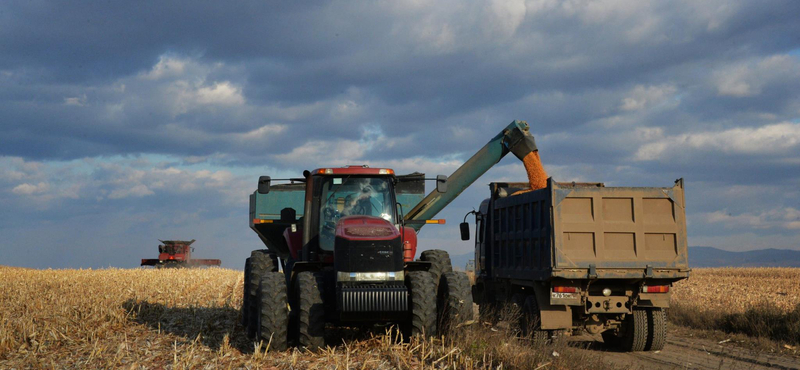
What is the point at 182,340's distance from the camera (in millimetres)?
10461

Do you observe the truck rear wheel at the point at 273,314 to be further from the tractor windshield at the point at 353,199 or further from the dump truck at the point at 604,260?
the dump truck at the point at 604,260

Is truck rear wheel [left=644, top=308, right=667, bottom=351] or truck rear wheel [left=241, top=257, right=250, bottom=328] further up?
truck rear wheel [left=241, top=257, right=250, bottom=328]

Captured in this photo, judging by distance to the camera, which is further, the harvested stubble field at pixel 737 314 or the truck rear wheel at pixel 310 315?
the harvested stubble field at pixel 737 314

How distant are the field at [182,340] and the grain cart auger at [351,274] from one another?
36 cm

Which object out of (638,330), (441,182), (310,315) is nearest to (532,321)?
(638,330)

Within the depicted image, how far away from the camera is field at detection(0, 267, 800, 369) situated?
8172 mm

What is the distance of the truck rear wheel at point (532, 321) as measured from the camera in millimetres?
11281

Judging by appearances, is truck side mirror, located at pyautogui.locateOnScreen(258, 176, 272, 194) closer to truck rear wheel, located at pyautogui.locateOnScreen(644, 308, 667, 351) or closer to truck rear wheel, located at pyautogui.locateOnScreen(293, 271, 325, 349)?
truck rear wheel, located at pyautogui.locateOnScreen(293, 271, 325, 349)

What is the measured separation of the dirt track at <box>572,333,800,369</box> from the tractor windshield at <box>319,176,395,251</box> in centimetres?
376

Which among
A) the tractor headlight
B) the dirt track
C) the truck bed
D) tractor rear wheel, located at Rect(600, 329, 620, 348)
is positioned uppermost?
the truck bed

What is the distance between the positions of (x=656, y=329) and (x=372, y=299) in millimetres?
5703

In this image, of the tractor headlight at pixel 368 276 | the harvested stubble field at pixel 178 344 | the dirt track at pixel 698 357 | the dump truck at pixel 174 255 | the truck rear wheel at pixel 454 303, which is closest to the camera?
the harvested stubble field at pixel 178 344

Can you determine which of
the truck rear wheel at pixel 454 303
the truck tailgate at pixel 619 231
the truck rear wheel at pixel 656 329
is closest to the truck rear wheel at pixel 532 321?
the truck tailgate at pixel 619 231

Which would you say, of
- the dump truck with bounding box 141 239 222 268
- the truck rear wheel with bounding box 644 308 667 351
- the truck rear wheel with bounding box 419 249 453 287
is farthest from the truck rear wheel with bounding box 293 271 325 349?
the dump truck with bounding box 141 239 222 268
